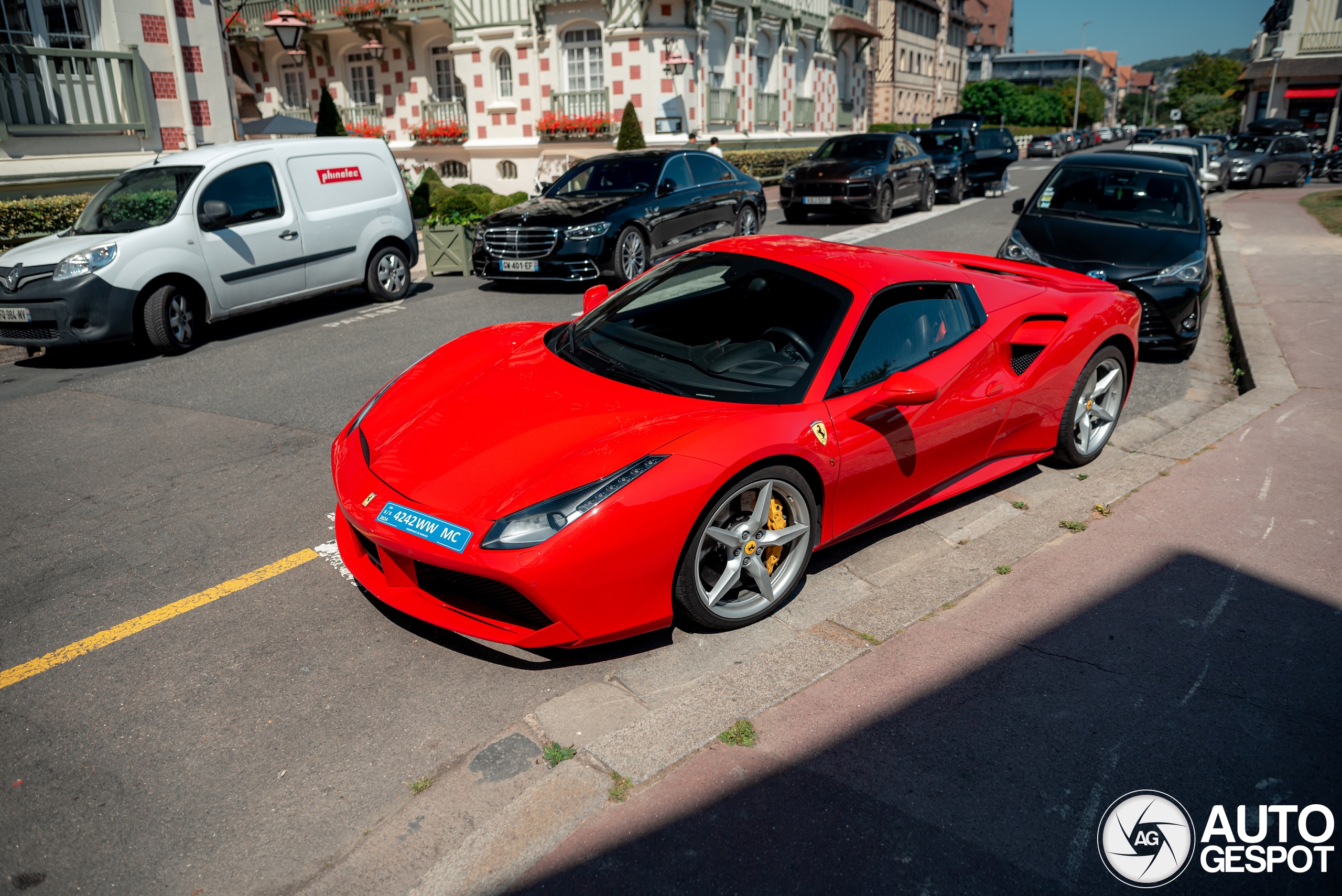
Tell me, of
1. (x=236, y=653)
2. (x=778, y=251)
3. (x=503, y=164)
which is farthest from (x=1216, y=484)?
(x=503, y=164)

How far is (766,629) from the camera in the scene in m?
3.74

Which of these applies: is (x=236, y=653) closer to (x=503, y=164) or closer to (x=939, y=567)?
(x=939, y=567)

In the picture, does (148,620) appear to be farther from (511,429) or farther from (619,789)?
(619,789)

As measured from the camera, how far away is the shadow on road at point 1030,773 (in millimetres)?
2467

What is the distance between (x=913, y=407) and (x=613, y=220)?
7553mm

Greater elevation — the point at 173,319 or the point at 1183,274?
the point at 1183,274

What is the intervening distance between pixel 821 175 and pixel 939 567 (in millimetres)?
14612

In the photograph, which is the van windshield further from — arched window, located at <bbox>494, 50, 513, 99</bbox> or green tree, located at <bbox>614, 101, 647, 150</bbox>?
arched window, located at <bbox>494, 50, 513, 99</bbox>

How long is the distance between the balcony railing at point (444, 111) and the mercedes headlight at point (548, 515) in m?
28.0

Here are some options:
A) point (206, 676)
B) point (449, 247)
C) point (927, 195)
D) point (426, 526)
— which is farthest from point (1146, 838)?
point (927, 195)

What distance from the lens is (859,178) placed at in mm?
17141

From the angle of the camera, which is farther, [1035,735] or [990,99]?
[990,99]

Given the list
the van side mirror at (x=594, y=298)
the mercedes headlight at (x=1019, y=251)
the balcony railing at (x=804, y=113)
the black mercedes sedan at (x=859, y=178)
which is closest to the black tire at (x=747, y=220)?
the black mercedes sedan at (x=859, y=178)

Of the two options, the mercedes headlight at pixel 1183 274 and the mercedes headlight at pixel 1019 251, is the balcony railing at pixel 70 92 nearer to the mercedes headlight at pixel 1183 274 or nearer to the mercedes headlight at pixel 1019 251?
the mercedes headlight at pixel 1019 251
